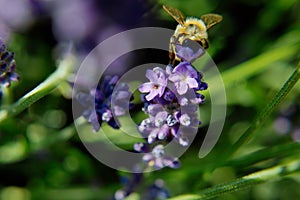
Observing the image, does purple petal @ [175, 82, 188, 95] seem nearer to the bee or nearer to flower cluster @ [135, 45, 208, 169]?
flower cluster @ [135, 45, 208, 169]

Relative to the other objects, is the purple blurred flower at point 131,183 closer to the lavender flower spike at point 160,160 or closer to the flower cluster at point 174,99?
the lavender flower spike at point 160,160

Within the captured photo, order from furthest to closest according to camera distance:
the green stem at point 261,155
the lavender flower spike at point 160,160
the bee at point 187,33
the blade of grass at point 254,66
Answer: the blade of grass at point 254,66 < the green stem at point 261,155 < the lavender flower spike at point 160,160 < the bee at point 187,33

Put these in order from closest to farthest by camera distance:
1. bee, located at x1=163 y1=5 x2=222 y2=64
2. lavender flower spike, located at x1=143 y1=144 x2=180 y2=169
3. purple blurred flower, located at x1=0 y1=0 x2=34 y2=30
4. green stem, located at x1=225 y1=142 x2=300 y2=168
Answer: bee, located at x1=163 y1=5 x2=222 y2=64, lavender flower spike, located at x1=143 y1=144 x2=180 y2=169, green stem, located at x1=225 y1=142 x2=300 y2=168, purple blurred flower, located at x1=0 y1=0 x2=34 y2=30

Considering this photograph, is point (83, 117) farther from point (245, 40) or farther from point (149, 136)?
point (245, 40)

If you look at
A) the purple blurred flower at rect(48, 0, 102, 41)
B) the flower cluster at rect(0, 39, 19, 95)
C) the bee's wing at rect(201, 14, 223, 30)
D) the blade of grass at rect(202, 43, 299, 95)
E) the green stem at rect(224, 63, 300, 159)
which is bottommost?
the flower cluster at rect(0, 39, 19, 95)

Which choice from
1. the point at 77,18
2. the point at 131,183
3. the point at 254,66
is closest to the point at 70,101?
the point at 77,18

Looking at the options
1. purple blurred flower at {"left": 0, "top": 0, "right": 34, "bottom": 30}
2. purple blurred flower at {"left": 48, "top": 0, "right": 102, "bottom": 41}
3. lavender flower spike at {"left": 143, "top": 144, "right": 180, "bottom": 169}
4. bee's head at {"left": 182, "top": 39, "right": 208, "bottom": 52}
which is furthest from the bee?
purple blurred flower at {"left": 0, "top": 0, "right": 34, "bottom": 30}

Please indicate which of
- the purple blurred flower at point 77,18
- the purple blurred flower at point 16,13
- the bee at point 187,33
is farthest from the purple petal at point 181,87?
the purple blurred flower at point 16,13

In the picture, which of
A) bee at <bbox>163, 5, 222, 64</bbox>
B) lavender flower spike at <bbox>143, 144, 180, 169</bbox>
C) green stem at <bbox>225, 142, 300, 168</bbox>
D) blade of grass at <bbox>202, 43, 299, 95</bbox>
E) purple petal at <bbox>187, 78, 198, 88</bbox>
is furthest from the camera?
blade of grass at <bbox>202, 43, 299, 95</bbox>
